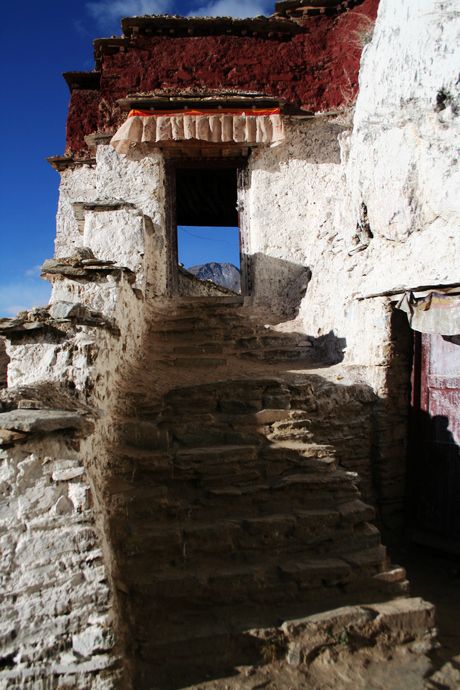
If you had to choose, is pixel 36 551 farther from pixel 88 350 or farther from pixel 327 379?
pixel 327 379

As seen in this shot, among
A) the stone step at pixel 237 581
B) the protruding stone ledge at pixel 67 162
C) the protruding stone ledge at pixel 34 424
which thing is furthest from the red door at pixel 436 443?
the protruding stone ledge at pixel 67 162

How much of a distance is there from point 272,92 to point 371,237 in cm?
426

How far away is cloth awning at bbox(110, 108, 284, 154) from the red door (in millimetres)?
4495

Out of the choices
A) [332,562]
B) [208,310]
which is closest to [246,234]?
[208,310]

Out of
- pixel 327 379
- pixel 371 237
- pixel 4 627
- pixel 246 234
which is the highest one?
pixel 246 234

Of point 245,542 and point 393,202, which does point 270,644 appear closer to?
point 245,542

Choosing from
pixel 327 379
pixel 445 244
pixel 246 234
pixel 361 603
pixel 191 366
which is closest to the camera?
pixel 361 603

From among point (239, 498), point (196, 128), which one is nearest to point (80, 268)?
point (239, 498)

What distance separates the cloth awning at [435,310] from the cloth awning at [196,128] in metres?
4.30

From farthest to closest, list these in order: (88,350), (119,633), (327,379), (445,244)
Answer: (327,379), (445,244), (88,350), (119,633)

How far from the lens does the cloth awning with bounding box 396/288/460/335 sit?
5004 millimetres

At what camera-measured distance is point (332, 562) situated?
3801 millimetres

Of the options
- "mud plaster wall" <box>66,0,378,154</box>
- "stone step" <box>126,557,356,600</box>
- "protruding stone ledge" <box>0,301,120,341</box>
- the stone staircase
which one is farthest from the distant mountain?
"stone step" <box>126,557,356,600</box>

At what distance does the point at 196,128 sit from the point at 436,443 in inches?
239
